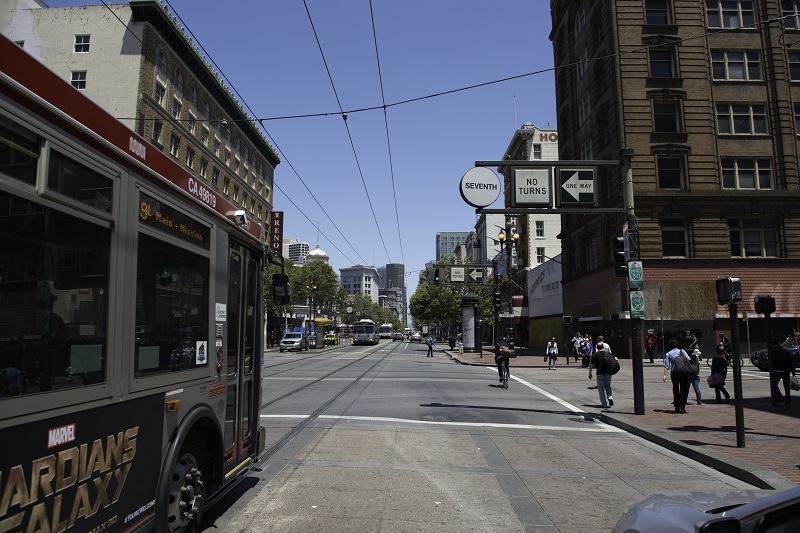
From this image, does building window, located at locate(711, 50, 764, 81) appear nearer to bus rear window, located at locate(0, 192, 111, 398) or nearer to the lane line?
the lane line

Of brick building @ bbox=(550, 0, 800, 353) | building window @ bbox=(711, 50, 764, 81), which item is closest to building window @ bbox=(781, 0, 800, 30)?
brick building @ bbox=(550, 0, 800, 353)

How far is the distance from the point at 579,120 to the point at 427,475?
40.2 meters

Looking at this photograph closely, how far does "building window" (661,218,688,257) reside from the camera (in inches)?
1332

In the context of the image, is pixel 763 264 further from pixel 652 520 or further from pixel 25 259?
pixel 25 259

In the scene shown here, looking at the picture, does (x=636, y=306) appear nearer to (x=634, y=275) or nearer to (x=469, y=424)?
(x=634, y=275)

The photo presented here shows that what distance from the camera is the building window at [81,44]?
33312 millimetres

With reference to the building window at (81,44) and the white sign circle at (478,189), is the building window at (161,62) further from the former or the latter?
the white sign circle at (478,189)

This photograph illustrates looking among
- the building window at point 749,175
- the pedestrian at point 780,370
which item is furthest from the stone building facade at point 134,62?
the building window at point 749,175

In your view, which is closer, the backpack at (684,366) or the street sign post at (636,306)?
the backpack at (684,366)

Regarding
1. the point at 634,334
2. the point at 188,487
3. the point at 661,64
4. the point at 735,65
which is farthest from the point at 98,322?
the point at 735,65

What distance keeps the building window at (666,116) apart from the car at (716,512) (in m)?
35.4

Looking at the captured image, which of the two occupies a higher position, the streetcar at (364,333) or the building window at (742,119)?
the building window at (742,119)

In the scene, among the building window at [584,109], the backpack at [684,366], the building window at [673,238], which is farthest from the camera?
the building window at [584,109]

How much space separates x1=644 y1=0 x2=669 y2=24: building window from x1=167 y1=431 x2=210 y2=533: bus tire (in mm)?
38377
